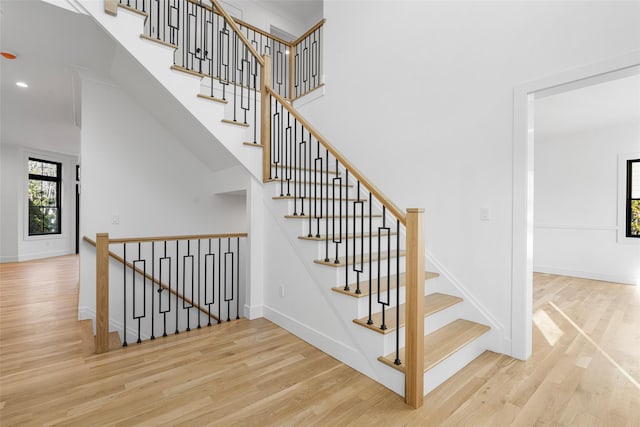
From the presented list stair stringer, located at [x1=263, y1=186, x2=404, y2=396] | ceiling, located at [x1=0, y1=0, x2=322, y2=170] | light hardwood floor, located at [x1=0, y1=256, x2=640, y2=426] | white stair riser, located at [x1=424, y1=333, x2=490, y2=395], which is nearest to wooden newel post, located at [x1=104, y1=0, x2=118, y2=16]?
ceiling, located at [x1=0, y1=0, x2=322, y2=170]

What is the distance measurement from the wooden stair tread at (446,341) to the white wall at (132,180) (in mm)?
3529

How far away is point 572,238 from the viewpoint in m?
5.76

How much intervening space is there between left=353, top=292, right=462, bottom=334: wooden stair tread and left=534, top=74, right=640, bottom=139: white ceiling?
269 centimetres

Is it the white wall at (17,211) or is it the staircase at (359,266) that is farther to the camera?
the white wall at (17,211)

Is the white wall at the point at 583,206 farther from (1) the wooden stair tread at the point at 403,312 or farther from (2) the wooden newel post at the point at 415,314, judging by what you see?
(2) the wooden newel post at the point at 415,314

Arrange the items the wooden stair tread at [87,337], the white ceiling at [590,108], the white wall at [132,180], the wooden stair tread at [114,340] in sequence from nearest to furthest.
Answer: the wooden stair tread at [87,337] < the wooden stair tread at [114,340] < the white ceiling at [590,108] < the white wall at [132,180]

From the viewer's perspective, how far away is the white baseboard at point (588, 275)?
5133 millimetres

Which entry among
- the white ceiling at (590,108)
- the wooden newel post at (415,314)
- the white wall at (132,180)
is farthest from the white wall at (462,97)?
the white wall at (132,180)

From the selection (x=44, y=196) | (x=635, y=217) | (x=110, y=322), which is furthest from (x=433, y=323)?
(x=44, y=196)

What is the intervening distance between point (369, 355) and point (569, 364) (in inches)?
64.5

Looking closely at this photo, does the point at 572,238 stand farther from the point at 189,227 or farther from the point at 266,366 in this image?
the point at 189,227

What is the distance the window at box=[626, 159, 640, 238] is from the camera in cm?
521

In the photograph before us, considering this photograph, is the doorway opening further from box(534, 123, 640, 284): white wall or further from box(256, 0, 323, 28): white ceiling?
box(256, 0, 323, 28): white ceiling

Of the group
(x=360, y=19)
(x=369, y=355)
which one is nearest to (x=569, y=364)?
(x=369, y=355)
